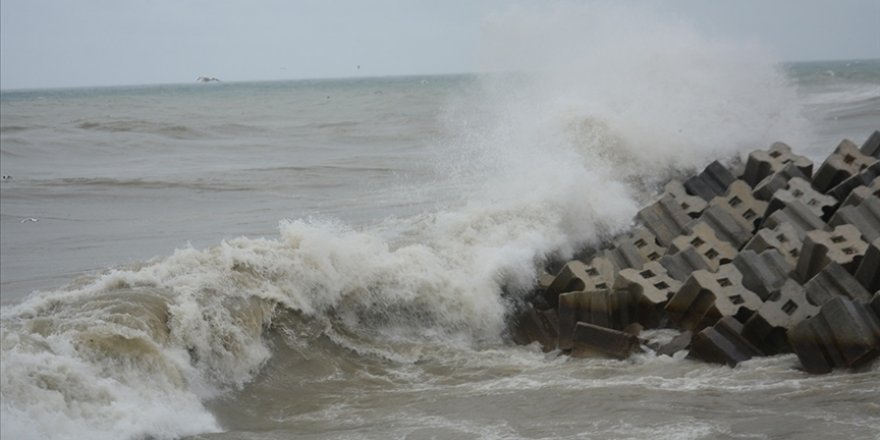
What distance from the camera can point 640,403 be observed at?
7.37 metres

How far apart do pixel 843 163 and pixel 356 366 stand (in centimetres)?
682

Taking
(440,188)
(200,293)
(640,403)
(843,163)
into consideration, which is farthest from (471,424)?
(440,188)

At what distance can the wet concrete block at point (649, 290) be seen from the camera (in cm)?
959

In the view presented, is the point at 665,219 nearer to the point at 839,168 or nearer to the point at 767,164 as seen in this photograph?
the point at 767,164

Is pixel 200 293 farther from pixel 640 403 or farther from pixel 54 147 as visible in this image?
pixel 54 147

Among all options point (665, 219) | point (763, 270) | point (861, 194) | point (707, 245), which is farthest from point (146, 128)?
point (763, 270)

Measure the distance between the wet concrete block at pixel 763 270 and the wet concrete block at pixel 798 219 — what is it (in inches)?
36.9

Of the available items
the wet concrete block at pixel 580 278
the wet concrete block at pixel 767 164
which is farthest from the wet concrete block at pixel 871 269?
the wet concrete block at pixel 767 164

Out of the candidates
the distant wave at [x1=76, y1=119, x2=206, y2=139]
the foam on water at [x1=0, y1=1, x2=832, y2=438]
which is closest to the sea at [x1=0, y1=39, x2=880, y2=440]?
the foam on water at [x1=0, y1=1, x2=832, y2=438]

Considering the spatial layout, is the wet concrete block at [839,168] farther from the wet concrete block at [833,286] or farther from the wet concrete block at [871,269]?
the wet concrete block at [833,286]

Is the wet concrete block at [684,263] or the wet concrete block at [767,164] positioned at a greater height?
the wet concrete block at [767,164]

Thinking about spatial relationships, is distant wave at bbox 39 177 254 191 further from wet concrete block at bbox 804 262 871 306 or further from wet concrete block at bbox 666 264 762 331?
wet concrete block at bbox 804 262 871 306

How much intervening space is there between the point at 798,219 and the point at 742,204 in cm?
123

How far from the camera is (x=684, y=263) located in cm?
1024
